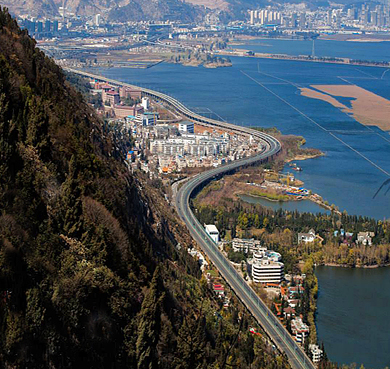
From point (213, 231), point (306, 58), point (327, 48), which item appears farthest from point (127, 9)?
point (213, 231)

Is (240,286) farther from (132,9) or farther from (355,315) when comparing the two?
(132,9)

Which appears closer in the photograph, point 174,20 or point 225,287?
point 225,287

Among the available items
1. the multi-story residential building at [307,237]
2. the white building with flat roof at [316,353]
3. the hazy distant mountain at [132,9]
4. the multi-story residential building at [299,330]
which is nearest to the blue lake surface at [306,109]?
the multi-story residential building at [307,237]

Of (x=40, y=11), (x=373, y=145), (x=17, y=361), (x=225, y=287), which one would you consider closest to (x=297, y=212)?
(x=225, y=287)

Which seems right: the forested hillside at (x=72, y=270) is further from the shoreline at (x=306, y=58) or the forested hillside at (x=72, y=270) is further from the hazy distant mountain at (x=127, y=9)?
the hazy distant mountain at (x=127, y=9)

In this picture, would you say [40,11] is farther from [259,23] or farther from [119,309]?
[119,309]
